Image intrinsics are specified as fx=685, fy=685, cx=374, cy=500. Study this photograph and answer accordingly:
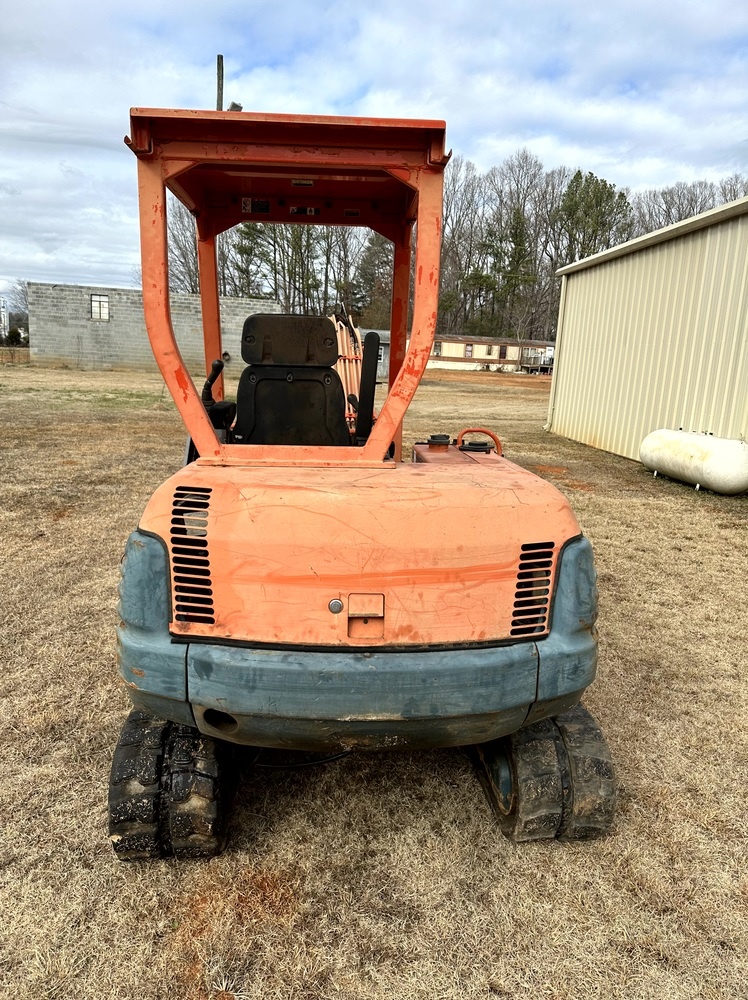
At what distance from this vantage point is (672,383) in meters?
11.1

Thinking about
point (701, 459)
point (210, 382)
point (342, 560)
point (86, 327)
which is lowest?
point (701, 459)

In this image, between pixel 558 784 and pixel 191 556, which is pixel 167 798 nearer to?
pixel 191 556

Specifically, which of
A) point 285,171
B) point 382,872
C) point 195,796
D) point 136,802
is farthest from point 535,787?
point 285,171

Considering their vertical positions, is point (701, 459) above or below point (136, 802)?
above

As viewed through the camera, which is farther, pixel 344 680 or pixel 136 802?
pixel 136 802

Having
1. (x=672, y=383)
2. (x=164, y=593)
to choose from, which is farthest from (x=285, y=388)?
(x=672, y=383)

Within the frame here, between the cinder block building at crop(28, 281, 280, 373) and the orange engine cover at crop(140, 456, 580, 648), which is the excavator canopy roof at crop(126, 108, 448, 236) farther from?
the cinder block building at crop(28, 281, 280, 373)

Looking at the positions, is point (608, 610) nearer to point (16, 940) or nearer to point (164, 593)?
point (164, 593)

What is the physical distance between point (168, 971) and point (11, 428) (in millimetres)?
11947

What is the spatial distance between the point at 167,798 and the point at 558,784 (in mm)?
1401

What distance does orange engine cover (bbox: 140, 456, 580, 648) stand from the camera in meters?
2.10

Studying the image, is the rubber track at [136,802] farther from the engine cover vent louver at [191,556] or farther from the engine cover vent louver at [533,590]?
the engine cover vent louver at [533,590]

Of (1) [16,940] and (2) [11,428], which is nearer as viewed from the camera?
(1) [16,940]

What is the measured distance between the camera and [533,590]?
225 cm
